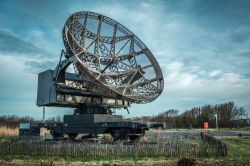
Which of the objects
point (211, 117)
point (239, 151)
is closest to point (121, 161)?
point (239, 151)

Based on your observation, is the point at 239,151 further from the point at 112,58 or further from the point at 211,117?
the point at 211,117

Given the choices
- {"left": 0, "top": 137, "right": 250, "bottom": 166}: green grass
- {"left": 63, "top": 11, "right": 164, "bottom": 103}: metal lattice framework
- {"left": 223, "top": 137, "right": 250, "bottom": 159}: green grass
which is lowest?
{"left": 223, "top": 137, "right": 250, "bottom": 159}: green grass

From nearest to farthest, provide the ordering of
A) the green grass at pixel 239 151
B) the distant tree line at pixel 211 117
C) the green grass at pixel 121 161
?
1. the green grass at pixel 121 161
2. the green grass at pixel 239 151
3. the distant tree line at pixel 211 117

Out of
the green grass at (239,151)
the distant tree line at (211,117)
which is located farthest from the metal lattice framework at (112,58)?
the distant tree line at (211,117)

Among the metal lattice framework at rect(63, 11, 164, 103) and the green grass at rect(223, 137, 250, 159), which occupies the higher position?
the metal lattice framework at rect(63, 11, 164, 103)

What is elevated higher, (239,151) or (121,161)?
(121,161)

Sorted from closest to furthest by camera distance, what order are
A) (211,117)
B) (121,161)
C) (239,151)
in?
1. (121,161)
2. (239,151)
3. (211,117)

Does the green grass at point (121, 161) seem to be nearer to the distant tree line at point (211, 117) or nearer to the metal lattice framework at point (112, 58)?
the metal lattice framework at point (112, 58)

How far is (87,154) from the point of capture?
22312mm

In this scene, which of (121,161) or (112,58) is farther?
(112,58)

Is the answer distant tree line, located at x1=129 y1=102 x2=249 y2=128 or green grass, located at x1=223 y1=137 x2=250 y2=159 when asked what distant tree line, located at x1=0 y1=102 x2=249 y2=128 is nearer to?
distant tree line, located at x1=129 y1=102 x2=249 y2=128

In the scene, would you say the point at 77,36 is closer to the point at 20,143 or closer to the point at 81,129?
the point at 81,129

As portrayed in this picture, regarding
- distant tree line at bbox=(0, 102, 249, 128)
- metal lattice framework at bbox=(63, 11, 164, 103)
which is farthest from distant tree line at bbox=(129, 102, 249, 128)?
metal lattice framework at bbox=(63, 11, 164, 103)

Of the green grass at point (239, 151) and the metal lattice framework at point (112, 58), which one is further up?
the metal lattice framework at point (112, 58)
